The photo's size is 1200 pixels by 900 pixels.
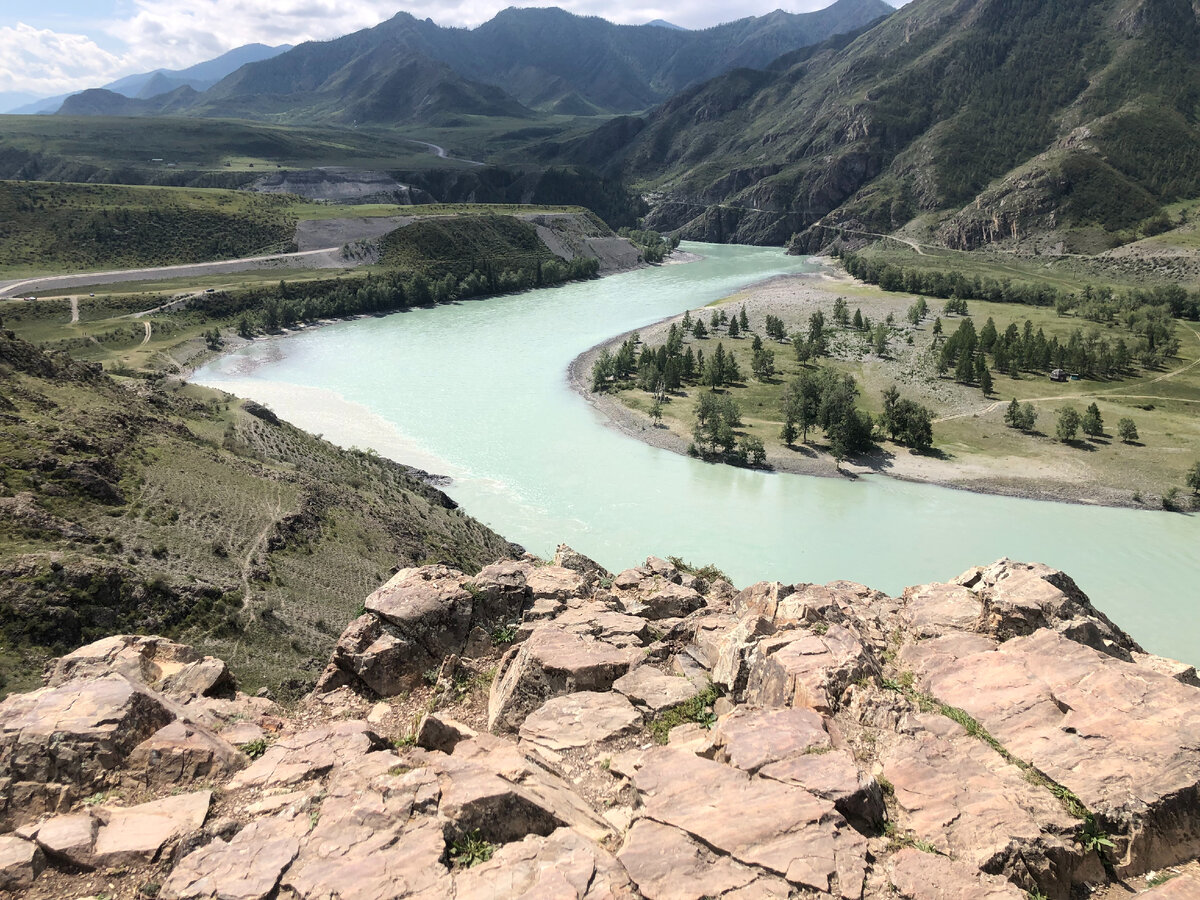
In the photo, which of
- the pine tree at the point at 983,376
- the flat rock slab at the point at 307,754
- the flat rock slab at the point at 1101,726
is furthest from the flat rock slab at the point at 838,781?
the pine tree at the point at 983,376

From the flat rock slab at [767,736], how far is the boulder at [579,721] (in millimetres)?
1734

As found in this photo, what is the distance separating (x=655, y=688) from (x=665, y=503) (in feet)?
116

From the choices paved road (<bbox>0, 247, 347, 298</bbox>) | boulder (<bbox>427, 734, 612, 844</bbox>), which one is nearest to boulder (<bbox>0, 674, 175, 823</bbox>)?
boulder (<bbox>427, 734, 612, 844</bbox>)

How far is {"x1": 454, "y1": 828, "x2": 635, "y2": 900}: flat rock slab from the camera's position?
8.09m

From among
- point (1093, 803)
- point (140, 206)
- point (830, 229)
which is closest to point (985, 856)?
point (1093, 803)

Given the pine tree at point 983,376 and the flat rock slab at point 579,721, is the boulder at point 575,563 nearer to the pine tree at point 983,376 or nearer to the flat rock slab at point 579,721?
the flat rock slab at point 579,721

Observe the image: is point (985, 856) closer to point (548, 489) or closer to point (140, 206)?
point (548, 489)

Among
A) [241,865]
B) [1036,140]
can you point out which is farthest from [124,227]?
[1036,140]

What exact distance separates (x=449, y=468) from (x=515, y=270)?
8425 centimetres

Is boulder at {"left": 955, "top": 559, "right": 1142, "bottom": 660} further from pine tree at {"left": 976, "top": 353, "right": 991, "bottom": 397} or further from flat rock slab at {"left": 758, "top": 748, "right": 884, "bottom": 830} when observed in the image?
pine tree at {"left": 976, "top": 353, "right": 991, "bottom": 397}

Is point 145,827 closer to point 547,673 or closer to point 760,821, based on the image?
point 547,673

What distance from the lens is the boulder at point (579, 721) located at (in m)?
11.5

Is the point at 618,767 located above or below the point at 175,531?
above

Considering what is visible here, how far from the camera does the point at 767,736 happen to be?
1070 centimetres
